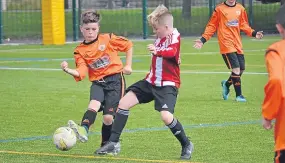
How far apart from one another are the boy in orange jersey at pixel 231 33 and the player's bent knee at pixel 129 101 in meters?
5.75

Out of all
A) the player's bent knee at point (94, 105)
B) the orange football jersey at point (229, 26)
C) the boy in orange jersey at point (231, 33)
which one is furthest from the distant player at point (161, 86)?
the orange football jersey at point (229, 26)

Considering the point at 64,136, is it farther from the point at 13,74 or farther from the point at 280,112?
the point at 13,74

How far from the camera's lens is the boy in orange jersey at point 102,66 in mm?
9938

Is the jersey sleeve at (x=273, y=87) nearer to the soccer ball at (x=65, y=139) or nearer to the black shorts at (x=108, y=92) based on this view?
the soccer ball at (x=65, y=139)

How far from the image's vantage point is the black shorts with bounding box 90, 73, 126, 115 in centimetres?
995

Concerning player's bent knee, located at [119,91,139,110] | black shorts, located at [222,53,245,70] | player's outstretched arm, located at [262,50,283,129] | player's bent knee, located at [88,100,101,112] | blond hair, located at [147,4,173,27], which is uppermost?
blond hair, located at [147,4,173,27]

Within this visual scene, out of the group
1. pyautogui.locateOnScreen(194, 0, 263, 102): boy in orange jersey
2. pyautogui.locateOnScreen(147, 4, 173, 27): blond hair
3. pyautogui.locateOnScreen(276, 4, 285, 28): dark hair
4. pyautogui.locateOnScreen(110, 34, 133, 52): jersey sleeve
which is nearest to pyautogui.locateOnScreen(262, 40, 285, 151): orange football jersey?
pyautogui.locateOnScreen(276, 4, 285, 28): dark hair

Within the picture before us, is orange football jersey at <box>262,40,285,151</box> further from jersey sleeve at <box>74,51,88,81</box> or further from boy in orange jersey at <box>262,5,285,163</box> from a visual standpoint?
jersey sleeve at <box>74,51,88,81</box>

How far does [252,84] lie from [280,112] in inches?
451

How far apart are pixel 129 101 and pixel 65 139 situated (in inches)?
32.8

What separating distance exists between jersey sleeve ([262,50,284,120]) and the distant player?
10.6 ft

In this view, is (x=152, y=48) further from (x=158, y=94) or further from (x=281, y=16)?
(x=281, y=16)

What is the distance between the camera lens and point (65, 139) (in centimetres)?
926

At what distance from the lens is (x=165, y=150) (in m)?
10.1
